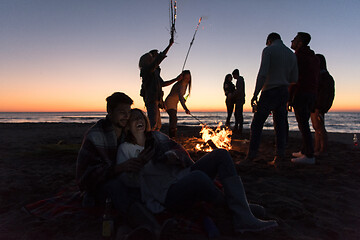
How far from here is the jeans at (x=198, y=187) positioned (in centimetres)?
215

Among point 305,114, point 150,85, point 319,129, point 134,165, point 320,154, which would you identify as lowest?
point 320,154

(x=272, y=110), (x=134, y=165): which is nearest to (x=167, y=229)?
(x=134, y=165)

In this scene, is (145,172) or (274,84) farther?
(274,84)

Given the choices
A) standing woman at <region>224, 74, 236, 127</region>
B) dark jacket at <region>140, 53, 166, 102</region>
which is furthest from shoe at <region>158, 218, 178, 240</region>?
standing woman at <region>224, 74, 236, 127</region>

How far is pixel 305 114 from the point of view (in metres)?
4.71

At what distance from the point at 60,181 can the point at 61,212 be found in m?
1.45

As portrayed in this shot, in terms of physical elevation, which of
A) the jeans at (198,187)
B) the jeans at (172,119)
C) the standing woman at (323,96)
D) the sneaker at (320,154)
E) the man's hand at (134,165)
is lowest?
the sneaker at (320,154)

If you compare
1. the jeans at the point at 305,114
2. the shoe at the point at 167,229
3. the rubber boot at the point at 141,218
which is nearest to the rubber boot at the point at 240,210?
the shoe at the point at 167,229

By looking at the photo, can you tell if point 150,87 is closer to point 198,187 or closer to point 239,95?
point 198,187

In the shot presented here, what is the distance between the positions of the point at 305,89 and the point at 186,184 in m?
3.78

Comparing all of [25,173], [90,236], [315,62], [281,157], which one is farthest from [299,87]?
[25,173]

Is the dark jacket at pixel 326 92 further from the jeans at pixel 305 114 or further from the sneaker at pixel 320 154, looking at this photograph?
the sneaker at pixel 320 154

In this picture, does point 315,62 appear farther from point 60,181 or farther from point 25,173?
point 25,173

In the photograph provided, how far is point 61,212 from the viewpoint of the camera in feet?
8.51
